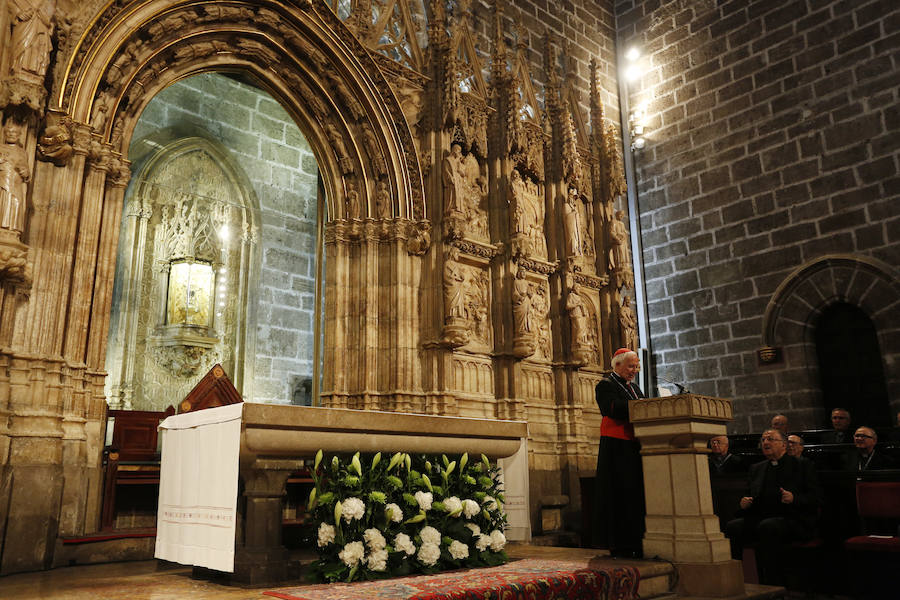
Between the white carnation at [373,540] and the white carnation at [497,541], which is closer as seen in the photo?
the white carnation at [373,540]

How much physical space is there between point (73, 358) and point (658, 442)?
4.92 m

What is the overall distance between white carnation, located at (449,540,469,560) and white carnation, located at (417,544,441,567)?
0.15m

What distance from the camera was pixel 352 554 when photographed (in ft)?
13.7

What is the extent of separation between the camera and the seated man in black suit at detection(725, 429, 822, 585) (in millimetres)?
6043

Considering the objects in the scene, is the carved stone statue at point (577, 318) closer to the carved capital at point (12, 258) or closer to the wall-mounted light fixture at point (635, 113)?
the wall-mounted light fixture at point (635, 113)

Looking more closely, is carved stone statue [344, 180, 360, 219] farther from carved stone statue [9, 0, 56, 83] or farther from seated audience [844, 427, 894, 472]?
seated audience [844, 427, 894, 472]

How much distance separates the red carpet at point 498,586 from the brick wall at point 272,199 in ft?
24.5

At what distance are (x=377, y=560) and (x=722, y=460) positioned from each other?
5.03 meters

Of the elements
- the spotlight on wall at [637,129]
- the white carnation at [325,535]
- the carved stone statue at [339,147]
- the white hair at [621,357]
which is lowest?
the white carnation at [325,535]

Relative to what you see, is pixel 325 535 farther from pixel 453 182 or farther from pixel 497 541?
pixel 453 182

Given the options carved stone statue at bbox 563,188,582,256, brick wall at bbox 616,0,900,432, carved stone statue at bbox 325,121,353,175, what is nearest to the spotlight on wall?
brick wall at bbox 616,0,900,432

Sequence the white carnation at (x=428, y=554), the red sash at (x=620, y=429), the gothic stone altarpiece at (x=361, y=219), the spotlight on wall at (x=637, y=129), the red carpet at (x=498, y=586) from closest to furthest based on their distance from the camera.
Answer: the red carpet at (x=498, y=586) → the white carnation at (x=428, y=554) → the red sash at (x=620, y=429) → the gothic stone altarpiece at (x=361, y=219) → the spotlight on wall at (x=637, y=129)

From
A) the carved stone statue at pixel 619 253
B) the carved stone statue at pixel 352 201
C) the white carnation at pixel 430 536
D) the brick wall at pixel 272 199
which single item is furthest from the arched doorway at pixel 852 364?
the brick wall at pixel 272 199

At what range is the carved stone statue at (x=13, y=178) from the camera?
570 cm
